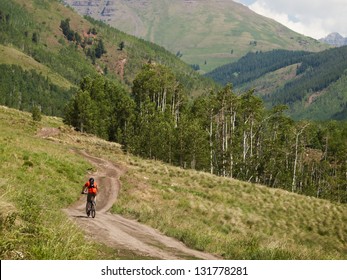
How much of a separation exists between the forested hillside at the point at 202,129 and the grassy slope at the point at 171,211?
52.5ft

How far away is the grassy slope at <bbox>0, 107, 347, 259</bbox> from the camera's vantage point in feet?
38.9

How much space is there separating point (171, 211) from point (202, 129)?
47719mm

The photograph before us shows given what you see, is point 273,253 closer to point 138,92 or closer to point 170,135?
point 170,135

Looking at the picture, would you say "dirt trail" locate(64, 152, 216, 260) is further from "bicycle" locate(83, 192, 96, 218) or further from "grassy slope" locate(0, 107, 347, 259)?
"grassy slope" locate(0, 107, 347, 259)

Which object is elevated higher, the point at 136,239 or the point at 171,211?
the point at 136,239

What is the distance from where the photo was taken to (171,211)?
34.8 metres

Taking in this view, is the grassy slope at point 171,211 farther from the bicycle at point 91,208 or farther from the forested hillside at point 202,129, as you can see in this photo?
the forested hillside at point 202,129

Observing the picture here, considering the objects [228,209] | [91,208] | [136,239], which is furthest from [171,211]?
[136,239]

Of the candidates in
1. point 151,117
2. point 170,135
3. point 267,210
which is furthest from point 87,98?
point 267,210

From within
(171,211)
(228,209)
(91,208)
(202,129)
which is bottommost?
(228,209)

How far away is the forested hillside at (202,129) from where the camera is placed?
246 ft

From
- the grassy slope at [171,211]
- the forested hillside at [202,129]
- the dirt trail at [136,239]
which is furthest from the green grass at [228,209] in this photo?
the forested hillside at [202,129]

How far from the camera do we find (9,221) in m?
11.5

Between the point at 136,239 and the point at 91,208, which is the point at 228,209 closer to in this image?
the point at 91,208
